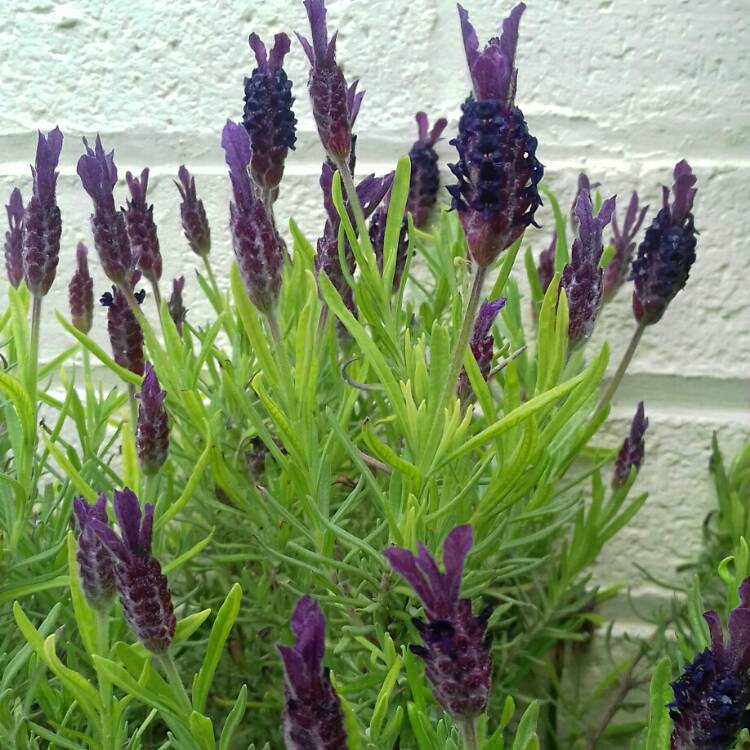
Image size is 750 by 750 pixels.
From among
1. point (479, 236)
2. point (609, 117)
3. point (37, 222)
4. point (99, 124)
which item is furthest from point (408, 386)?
point (99, 124)

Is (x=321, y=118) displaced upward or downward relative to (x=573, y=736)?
upward

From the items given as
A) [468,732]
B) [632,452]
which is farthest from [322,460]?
[632,452]

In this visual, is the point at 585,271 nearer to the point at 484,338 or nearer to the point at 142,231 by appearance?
the point at 484,338

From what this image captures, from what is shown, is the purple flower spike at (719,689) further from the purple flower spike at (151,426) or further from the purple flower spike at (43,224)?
the purple flower spike at (43,224)

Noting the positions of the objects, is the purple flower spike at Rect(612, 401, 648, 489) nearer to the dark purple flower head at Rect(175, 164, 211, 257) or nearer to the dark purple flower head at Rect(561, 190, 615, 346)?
the dark purple flower head at Rect(561, 190, 615, 346)

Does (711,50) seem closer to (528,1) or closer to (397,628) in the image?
(528,1)
